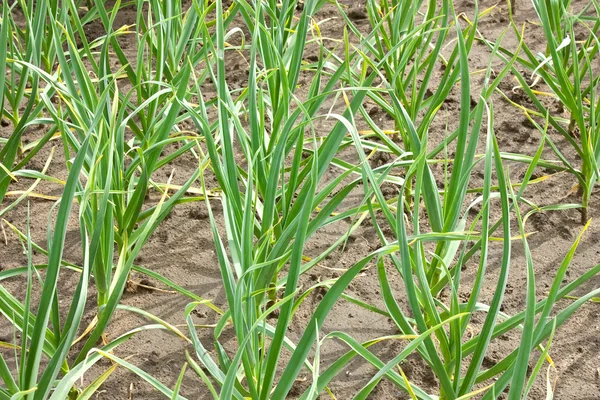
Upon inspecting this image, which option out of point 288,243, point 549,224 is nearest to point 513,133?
point 549,224

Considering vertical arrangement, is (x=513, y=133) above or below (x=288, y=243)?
below

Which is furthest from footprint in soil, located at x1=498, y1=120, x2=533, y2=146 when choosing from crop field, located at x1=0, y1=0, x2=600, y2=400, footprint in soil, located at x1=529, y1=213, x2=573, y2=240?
footprint in soil, located at x1=529, y1=213, x2=573, y2=240

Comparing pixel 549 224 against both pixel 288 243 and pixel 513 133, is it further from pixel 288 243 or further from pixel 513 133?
pixel 288 243

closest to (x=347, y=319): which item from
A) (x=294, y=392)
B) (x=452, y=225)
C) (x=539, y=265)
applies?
(x=294, y=392)

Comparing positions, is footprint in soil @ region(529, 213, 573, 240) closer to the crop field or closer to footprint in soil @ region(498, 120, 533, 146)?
the crop field

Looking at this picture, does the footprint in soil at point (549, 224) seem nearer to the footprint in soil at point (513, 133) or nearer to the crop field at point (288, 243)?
the crop field at point (288, 243)

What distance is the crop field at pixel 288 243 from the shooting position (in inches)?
46.7

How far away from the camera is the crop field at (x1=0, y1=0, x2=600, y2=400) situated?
1.19 meters

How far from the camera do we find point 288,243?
1386 mm

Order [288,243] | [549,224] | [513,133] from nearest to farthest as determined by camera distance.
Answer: [288,243] → [549,224] → [513,133]

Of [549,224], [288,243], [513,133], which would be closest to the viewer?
[288,243]

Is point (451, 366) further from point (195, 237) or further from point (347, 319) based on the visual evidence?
point (195, 237)

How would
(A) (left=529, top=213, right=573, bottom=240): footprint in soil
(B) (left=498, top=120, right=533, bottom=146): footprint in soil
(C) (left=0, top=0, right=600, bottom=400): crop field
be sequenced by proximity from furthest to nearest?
(B) (left=498, top=120, right=533, bottom=146): footprint in soil, (A) (left=529, top=213, right=573, bottom=240): footprint in soil, (C) (left=0, top=0, right=600, bottom=400): crop field

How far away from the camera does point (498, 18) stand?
2.56 m
